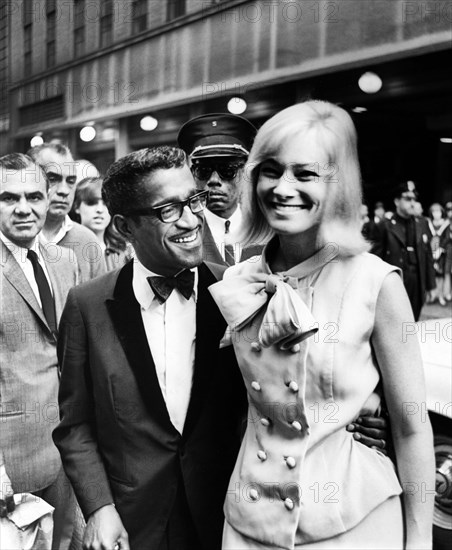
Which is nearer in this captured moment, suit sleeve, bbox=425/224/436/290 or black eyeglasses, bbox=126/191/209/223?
black eyeglasses, bbox=126/191/209/223

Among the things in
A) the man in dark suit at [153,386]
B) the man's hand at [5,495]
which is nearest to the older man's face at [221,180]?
the man in dark suit at [153,386]

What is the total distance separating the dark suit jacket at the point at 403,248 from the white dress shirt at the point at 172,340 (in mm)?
2436

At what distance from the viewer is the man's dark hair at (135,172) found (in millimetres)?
1871

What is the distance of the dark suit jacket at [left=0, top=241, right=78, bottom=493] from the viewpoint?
2307mm

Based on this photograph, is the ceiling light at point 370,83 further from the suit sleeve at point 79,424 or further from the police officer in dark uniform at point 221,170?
the suit sleeve at point 79,424

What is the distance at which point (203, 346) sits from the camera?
1.93 metres

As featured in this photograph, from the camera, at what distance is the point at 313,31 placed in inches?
92.4

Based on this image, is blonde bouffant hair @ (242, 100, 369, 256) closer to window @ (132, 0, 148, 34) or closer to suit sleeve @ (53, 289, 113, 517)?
suit sleeve @ (53, 289, 113, 517)

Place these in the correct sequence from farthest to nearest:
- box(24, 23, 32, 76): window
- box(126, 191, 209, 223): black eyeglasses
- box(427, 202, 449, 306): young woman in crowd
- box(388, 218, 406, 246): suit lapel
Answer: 1. box(388, 218, 406, 246): suit lapel
2. box(427, 202, 449, 306): young woman in crowd
3. box(24, 23, 32, 76): window
4. box(126, 191, 209, 223): black eyeglasses

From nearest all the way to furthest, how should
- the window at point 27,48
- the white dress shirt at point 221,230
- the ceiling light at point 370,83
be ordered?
the white dress shirt at point 221,230 → the ceiling light at point 370,83 → the window at point 27,48

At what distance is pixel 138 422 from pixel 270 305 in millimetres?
610

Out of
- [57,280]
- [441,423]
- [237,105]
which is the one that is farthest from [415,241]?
[57,280]

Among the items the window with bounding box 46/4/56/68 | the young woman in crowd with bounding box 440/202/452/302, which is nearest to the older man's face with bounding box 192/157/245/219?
the window with bounding box 46/4/56/68

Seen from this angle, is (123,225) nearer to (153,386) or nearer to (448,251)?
(153,386)
